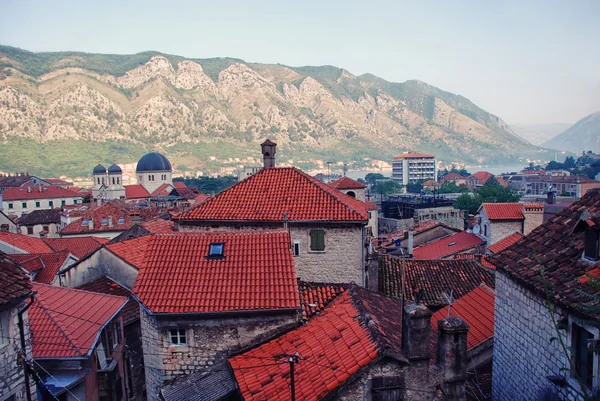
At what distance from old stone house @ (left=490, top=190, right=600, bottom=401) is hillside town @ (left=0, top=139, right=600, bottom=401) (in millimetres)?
41

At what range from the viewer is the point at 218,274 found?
13352 millimetres

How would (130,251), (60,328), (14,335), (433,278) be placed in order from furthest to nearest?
(130,251) → (433,278) → (60,328) → (14,335)

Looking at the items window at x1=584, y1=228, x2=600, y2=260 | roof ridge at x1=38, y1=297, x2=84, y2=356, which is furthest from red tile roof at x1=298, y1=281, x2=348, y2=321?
window at x1=584, y1=228, x2=600, y2=260

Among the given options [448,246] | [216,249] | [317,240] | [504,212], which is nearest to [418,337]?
[216,249]

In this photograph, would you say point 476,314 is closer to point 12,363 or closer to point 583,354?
point 583,354

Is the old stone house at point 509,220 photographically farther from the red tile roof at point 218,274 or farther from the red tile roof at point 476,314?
the red tile roof at point 218,274

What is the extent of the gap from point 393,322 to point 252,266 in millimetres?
4150

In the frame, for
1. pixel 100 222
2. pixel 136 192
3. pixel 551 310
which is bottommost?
pixel 136 192

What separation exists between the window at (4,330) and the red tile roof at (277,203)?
31.0 feet

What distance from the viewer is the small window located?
45.5 ft

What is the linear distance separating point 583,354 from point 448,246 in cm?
2679

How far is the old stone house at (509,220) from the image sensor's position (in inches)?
1282

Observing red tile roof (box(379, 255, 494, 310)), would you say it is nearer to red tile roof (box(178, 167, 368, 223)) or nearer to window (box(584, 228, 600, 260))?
red tile roof (box(178, 167, 368, 223))

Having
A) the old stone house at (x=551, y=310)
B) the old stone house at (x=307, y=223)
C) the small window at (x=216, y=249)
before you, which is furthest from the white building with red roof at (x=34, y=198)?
the old stone house at (x=551, y=310)
